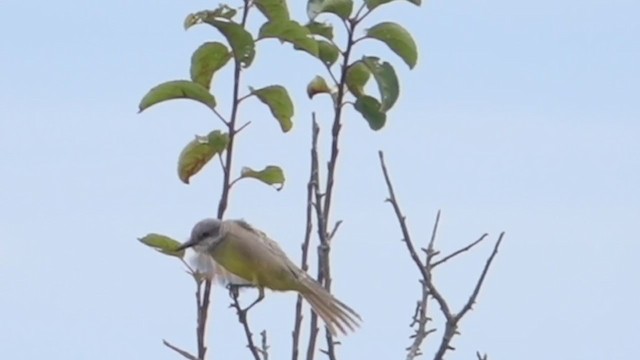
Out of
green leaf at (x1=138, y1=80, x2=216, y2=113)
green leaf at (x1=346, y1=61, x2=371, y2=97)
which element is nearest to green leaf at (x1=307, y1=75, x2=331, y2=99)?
green leaf at (x1=346, y1=61, x2=371, y2=97)

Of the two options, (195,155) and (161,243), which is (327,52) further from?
(161,243)

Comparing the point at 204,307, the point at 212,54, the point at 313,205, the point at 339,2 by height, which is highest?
the point at 339,2

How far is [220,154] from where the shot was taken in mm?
3379

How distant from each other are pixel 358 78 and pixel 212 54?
1.73 feet

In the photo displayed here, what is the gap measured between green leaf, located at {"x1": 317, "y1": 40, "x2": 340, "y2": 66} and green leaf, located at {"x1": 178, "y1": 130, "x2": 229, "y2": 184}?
0.40 meters

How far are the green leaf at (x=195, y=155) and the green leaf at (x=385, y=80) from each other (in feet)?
1.68

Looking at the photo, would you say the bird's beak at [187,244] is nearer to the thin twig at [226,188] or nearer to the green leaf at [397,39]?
the thin twig at [226,188]

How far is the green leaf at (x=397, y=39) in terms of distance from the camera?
3885 mm

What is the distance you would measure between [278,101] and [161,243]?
464 mm

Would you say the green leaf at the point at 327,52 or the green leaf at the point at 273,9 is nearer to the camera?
the green leaf at the point at 273,9

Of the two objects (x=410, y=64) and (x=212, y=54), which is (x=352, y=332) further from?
(x=212, y=54)

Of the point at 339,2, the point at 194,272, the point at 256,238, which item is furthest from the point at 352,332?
the point at 339,2

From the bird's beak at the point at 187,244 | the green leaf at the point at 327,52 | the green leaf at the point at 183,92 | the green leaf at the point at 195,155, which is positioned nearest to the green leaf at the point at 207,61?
the green leaf at the point at 183,92

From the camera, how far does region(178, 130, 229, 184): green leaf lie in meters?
3.42
